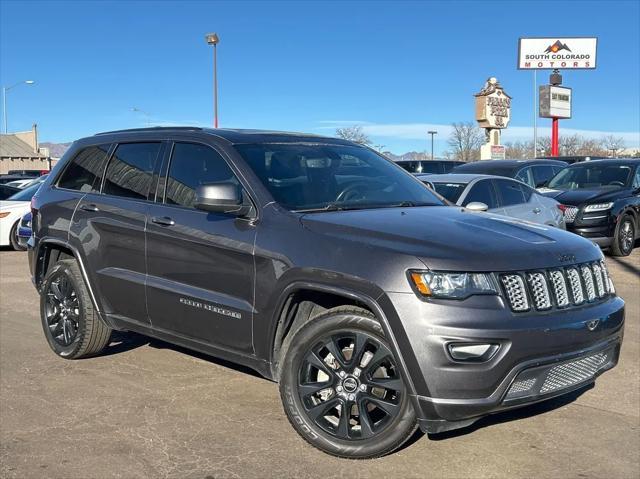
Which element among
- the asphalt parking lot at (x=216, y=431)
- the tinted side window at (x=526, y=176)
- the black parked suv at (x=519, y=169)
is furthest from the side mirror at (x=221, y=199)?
the tinted side window at (x=526, y=176)

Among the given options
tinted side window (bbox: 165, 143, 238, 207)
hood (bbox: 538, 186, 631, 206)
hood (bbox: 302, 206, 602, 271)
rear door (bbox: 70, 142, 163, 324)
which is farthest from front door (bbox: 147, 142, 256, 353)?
hood (bbox: 538, 186, 631, 206)

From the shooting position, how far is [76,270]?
550 cm

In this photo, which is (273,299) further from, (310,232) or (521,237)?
(521,237)

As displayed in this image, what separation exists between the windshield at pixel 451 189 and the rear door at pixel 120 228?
5369mm

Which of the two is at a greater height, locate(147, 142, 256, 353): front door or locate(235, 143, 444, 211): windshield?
locate(235, 143, 444, 211): windshield

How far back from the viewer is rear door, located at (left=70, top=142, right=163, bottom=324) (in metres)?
4.87

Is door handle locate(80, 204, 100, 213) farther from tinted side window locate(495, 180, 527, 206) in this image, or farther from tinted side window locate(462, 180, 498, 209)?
tinted side window locate(495, 180, 527, 206)

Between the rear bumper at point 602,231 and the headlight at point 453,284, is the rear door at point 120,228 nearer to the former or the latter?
the headlight at point 453,284

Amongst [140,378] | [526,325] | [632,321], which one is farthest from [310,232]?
[632,321]

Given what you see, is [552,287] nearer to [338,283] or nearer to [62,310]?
[338,283]

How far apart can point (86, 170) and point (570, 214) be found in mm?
8578

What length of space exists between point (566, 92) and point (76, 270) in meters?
41.7

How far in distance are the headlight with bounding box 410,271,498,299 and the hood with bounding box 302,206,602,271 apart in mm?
40

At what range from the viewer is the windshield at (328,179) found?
4328 millimetres
